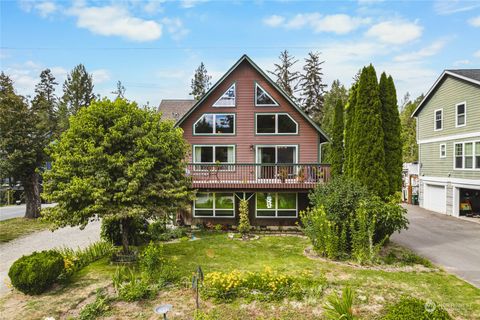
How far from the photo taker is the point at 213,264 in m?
10.9

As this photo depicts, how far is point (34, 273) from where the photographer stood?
26.5 feet

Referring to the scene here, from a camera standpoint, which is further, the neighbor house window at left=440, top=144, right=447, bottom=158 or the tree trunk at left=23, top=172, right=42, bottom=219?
the neighbor house window at left=440, top=144, right=447, bottom=158

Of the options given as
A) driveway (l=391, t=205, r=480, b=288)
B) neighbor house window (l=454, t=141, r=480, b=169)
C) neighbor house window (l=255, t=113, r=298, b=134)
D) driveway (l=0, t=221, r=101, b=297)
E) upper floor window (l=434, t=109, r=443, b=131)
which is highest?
upper floor window (l=434, t=109, r=443, b=131)

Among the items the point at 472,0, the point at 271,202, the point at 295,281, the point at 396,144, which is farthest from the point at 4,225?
the point at 472,0

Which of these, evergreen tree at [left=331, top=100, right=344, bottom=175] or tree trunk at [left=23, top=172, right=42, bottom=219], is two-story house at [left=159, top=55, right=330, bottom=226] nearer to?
evergreen tree at [left=331, top=100, right=344, bottom=175]

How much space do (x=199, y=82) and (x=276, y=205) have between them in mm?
44770

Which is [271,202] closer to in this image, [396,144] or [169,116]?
[396,144]

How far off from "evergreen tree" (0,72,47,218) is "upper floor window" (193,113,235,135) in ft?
35.4

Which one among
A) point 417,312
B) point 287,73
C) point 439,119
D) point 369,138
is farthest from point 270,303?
point 287,73

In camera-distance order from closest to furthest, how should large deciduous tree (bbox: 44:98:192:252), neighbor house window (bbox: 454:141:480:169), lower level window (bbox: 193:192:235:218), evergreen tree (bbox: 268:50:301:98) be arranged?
1. large deciduous tree (bbox: 44:98:192:252)
2. lower level window (bbox: 193:192:235:218)
3. neighbor house window (bbox: 454:141:480:169)
4. evergreen tree (bbox: 268:50:301:98)

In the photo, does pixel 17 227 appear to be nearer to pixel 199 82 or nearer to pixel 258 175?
pixel 258 175

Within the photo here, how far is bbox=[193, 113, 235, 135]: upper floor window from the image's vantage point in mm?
18359

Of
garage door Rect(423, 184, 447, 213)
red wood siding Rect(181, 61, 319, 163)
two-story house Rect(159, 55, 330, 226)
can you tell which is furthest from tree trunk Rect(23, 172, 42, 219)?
garage door Rect(423, 184, 447, 213)

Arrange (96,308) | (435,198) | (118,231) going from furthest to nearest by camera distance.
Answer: (435,198) → (118,231) → (96,308)
